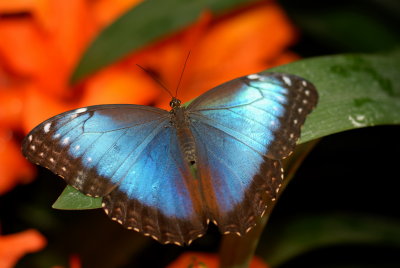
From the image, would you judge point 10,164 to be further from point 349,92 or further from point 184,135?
point 349,92

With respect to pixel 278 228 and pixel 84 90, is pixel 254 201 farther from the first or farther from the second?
pixel 84 90

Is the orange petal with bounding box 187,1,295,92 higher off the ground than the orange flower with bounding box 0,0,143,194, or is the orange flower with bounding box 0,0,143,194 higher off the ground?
the orange flower with bounding box 0,0,143,194

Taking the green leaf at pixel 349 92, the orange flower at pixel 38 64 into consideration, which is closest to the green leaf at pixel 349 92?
the green leaf at pixel 349 92

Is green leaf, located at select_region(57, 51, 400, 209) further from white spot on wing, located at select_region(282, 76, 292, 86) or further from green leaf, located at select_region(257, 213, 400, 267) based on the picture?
green leaf, located at select_region(257, 213, 400, 267)

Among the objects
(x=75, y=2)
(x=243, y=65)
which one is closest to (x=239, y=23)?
(x=243, y=65)

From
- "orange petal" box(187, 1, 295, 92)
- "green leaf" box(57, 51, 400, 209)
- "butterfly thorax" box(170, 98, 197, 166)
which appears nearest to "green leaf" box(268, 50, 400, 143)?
"green leaf" box(57, 51, 400, 209)
